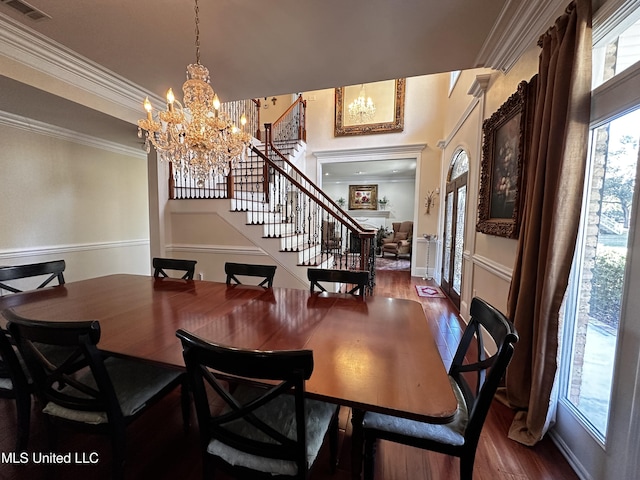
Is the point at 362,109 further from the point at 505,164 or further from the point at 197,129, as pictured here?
the point at 197,129

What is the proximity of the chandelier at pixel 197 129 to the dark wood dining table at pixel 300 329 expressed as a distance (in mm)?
1104

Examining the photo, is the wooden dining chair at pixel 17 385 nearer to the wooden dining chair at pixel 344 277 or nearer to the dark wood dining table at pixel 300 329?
the dark wood dining table at pixel 300 329

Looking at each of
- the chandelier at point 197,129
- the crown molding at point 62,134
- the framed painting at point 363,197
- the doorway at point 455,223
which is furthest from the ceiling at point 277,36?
the framed painting at point 363,197

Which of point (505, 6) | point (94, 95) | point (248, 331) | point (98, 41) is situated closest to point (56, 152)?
point (94, 95)

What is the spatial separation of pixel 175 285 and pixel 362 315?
1.61 metres

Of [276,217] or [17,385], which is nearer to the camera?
[17,385]

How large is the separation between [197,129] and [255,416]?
2.02m

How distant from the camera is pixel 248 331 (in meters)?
1.29

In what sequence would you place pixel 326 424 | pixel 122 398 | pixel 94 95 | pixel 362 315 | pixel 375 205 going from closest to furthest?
pixel 326 424 < pixel 122 398 < pixel 362 315 < pixel 94 95 < pixel 375 205

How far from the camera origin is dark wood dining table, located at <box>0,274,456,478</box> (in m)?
0.87

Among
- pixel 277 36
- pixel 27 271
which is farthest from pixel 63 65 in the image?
pixel 277 36

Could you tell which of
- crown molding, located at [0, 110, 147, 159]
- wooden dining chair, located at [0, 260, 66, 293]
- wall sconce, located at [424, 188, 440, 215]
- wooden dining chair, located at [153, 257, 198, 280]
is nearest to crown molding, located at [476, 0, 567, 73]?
wooden dining chair, located at [153, 257, 198, 280]

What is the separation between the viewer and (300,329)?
4.30 feet

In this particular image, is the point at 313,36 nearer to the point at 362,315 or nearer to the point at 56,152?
the point at 362,315
